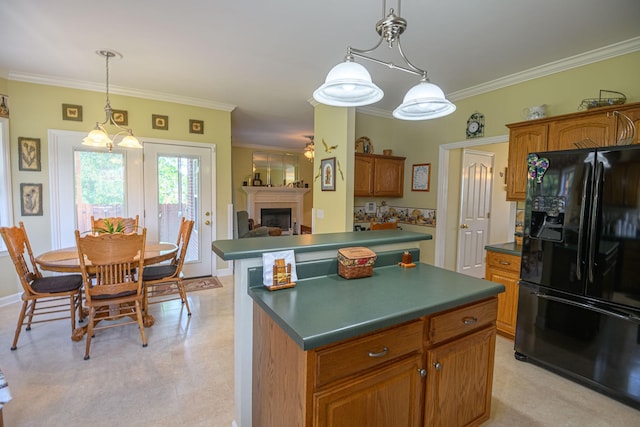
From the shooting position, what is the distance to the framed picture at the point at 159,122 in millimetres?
4188

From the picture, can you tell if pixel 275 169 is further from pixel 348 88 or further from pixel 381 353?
pixel 381 353

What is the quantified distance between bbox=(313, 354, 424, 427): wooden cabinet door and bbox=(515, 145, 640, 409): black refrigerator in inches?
63.3

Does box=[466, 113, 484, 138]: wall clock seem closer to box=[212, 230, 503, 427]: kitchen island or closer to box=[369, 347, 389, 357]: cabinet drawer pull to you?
box=[212, 230, 503, 427]: kitchen island

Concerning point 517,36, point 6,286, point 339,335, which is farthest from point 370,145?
point 6,286

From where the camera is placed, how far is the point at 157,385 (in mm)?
2131

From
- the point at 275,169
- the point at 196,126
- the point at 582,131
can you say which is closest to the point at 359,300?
the point at 582,131

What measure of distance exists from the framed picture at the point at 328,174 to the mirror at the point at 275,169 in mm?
4275

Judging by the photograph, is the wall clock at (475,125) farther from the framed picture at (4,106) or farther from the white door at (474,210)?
the framed picture at (4,106)

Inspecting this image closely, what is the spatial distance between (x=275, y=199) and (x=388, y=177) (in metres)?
4.44

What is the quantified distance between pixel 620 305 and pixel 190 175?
4.78 meters

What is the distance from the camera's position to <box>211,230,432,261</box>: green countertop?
1.50 metres

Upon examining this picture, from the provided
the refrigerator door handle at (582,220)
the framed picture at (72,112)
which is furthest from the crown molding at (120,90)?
the refrigerator door handle at (582,220)

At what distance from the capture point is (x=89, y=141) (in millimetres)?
2891

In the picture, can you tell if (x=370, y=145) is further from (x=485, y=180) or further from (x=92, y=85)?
(x=92, y=85)
